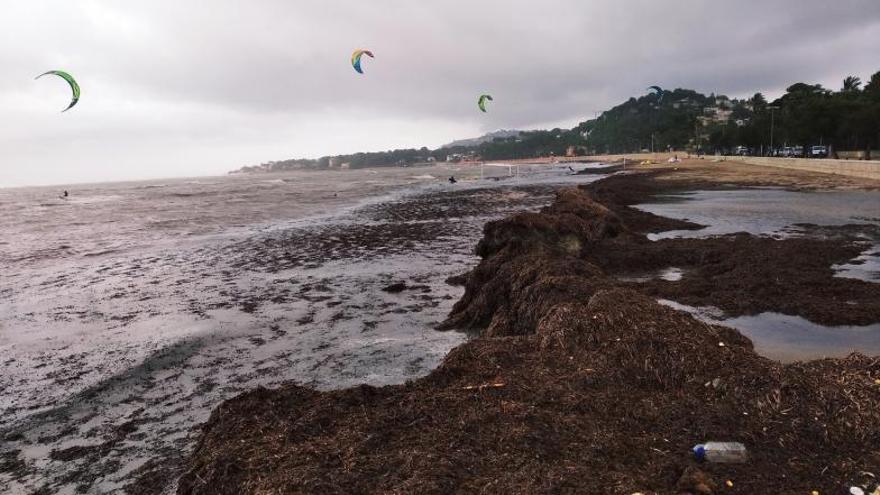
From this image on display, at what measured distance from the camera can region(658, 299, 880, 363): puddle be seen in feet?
24.7

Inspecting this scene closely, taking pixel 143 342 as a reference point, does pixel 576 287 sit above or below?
above

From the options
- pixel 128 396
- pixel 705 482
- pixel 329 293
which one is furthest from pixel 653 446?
pixel 329 293

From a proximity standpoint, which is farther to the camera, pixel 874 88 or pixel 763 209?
pixel 874 88

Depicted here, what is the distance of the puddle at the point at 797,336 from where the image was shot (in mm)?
7539

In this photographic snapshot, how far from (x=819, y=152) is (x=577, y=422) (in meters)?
82.3

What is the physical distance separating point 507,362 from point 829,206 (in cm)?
2719

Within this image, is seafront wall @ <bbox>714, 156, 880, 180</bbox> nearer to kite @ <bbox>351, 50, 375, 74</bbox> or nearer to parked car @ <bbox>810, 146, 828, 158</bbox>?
parked car @ <bbox>810, 146, 828, 158</bbox>

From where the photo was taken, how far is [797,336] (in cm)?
823

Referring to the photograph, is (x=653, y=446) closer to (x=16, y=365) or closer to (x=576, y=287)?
(x=576, y=287)

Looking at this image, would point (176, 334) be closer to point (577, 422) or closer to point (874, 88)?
point (577, 422)

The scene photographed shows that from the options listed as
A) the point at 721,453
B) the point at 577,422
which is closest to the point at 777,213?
the point at 721,453

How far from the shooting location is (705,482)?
3668 mm

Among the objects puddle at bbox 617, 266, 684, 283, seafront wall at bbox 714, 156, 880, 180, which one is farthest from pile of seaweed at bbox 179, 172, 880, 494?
seafront wall at bbox 714, 156, 880, 180

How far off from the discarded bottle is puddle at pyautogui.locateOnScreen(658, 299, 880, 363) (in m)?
4.11
